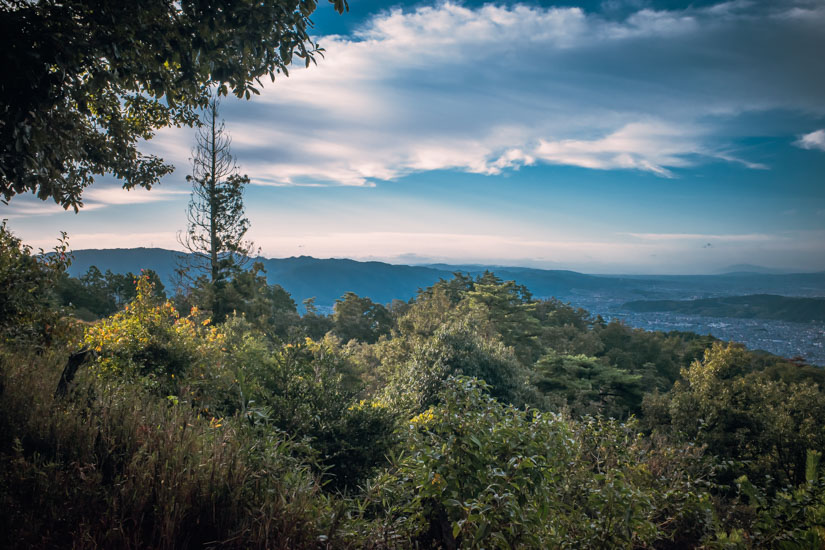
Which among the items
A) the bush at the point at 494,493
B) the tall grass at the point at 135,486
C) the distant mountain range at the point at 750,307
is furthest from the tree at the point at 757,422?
the distant mountain range at the point at 750,307

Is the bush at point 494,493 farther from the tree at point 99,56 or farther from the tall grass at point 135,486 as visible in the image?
the tree at point 99,56

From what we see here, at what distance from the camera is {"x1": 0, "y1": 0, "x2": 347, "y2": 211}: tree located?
3.26 metres

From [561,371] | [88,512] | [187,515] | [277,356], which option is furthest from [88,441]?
[561,371]

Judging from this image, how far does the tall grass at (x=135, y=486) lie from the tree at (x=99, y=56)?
2.30 m

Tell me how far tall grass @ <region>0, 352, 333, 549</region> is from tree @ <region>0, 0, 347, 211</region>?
230 cm

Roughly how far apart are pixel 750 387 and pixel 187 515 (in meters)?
24.9

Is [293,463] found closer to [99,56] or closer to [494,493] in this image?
[494,493]

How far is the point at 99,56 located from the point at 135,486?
156 inches

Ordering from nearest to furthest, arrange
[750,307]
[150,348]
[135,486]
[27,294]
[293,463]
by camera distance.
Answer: [135,486] < [293,463] < [27,294] < [150,348] < [750,307]

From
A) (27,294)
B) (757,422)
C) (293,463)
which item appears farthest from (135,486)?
(757,422)

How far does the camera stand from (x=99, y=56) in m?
3.83

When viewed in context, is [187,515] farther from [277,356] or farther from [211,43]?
[277,356]

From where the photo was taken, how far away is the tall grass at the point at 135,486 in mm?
2170

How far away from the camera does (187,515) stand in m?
2.38
